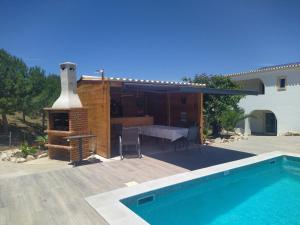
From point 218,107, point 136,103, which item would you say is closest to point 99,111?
point 136,103

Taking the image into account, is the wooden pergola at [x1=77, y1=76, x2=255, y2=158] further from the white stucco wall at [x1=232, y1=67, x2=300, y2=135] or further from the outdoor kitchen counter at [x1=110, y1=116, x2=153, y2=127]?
the white stucco wall at [x1=232, y1=67, x2=300, y2=135]

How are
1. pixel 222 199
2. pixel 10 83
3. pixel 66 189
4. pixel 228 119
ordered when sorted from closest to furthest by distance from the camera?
pixel 66 189 → pixel 222 199 → pixel 228 119 → pixel 10 83

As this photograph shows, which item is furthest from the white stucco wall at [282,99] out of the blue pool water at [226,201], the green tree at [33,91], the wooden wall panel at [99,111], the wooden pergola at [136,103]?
the green tree at [33,91]

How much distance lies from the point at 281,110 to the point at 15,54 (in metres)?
23.1

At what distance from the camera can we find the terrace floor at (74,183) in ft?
16.6

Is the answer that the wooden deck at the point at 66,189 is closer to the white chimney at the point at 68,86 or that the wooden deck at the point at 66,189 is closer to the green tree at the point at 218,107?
the white chimney at the point at 68,86

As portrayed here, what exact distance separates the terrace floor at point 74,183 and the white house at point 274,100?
11.9 m

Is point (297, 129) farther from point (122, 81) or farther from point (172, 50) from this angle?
point (122, 81)

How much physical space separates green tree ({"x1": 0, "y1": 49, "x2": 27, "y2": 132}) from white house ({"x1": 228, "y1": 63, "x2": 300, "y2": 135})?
747 inches

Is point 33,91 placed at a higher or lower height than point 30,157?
higher

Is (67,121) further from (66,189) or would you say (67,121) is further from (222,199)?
(222,199)

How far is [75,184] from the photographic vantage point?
6.95 metres

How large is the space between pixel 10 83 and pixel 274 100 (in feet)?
71.8

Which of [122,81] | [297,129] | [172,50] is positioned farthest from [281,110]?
[122,81]
